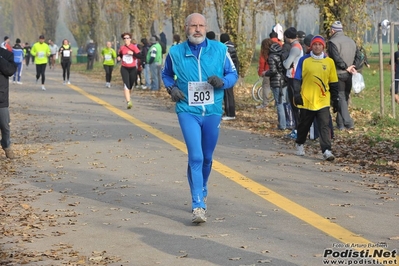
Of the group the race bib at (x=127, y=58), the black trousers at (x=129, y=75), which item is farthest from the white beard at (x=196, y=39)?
the race bib at (x=127, y=58)

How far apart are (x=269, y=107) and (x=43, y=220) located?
1409cm

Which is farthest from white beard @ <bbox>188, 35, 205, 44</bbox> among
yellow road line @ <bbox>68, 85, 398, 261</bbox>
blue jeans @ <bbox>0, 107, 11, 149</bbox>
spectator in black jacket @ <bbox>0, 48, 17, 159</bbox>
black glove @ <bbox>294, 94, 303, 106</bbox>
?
blue jeans @ <bbox>0, 107, 11, 149</bbox>

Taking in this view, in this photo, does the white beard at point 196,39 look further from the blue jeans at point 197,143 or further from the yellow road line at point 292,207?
the yellow road line at point 292,207

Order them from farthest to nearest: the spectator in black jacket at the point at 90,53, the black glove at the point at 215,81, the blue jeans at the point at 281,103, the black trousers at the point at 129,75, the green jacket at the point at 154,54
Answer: the spectator in black jacket at the point at 90,53 → the green jacket at the point at 154,54 → the black trousers at the point at 129,75 → the blue jeans at the point at 281,103 → the black glove at the point at 215,81

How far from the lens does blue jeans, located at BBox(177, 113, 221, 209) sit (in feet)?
28.8

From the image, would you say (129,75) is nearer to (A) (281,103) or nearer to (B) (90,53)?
(A) (281,103)

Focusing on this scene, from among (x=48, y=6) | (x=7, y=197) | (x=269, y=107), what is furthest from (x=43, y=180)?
(x=48, y=6)

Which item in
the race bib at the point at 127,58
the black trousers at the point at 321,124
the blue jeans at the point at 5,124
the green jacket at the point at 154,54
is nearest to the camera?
the black trousers at the point at 321,124

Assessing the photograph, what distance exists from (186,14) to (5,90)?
109ft

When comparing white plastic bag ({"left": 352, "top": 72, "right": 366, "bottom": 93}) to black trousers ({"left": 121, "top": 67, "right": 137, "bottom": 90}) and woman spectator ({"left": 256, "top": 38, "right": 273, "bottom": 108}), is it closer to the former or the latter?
woman spectator ({"left": 256, "top": 38, "right": 273, "bottom": 108})

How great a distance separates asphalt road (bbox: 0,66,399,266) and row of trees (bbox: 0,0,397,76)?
5.50 meters

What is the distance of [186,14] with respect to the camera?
46.3m

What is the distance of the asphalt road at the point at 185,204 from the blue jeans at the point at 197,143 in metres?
0.31

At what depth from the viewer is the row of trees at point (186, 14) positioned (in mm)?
21188
